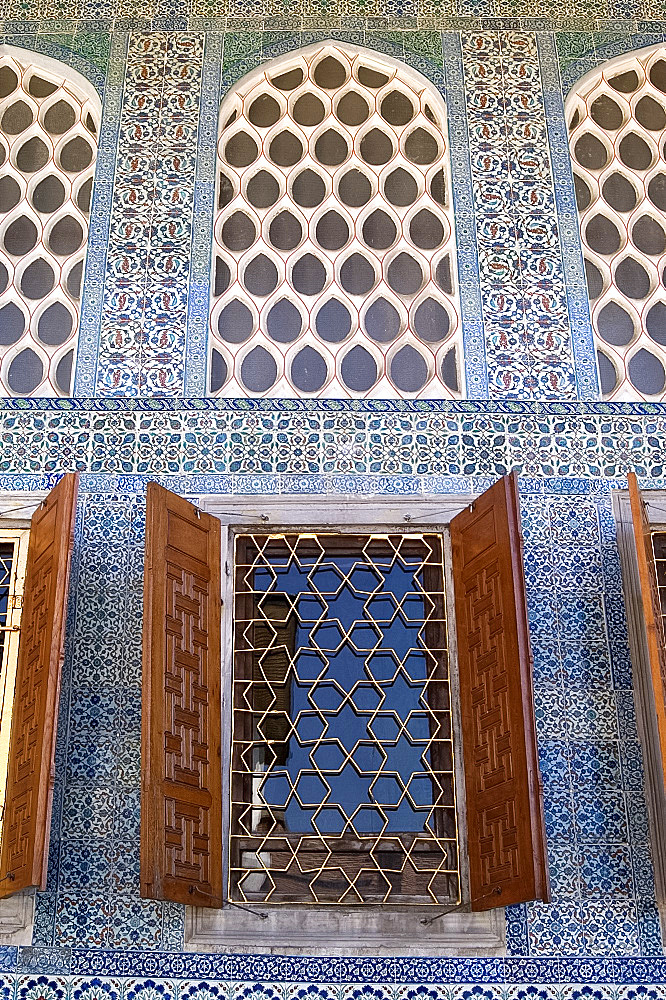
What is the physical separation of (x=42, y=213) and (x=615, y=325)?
7.70ft

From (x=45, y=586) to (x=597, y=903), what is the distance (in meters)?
1.99

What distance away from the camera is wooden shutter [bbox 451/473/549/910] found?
3646 millimetres

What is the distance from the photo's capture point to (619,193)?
523cm

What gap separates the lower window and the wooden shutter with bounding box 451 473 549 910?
157 mm

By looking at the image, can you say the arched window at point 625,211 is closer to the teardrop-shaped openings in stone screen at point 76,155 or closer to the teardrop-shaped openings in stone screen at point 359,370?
the teardrop-shaped openings in stone screen at point 359,370

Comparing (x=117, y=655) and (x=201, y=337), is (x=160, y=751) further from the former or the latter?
(x=201, y=337)

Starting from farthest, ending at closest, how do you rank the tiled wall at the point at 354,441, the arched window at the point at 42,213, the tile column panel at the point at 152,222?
the arched window at the point at 42,213
the tile column panel at the point at 152,222
the tiled wall at the point at 354,441

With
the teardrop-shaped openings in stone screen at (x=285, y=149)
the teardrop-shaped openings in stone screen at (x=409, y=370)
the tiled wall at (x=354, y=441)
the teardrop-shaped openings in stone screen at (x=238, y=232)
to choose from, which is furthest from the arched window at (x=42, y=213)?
the teardrop-shaped openings in stone screen at (x=409, y=370)

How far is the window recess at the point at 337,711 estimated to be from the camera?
377cm

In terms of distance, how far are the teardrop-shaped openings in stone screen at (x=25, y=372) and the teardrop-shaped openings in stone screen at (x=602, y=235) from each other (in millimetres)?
2235

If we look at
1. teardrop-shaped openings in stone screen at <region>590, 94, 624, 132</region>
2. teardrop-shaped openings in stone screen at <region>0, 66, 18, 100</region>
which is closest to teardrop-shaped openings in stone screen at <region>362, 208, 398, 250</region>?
teardrop-shaped openings in stone screen at <region>590, 94, 624, 132</region>

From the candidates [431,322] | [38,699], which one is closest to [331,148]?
[431,322]

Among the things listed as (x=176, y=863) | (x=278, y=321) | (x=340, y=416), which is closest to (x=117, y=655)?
(x=176, y=863)

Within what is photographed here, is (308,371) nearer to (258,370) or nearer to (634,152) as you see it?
(258,370)
